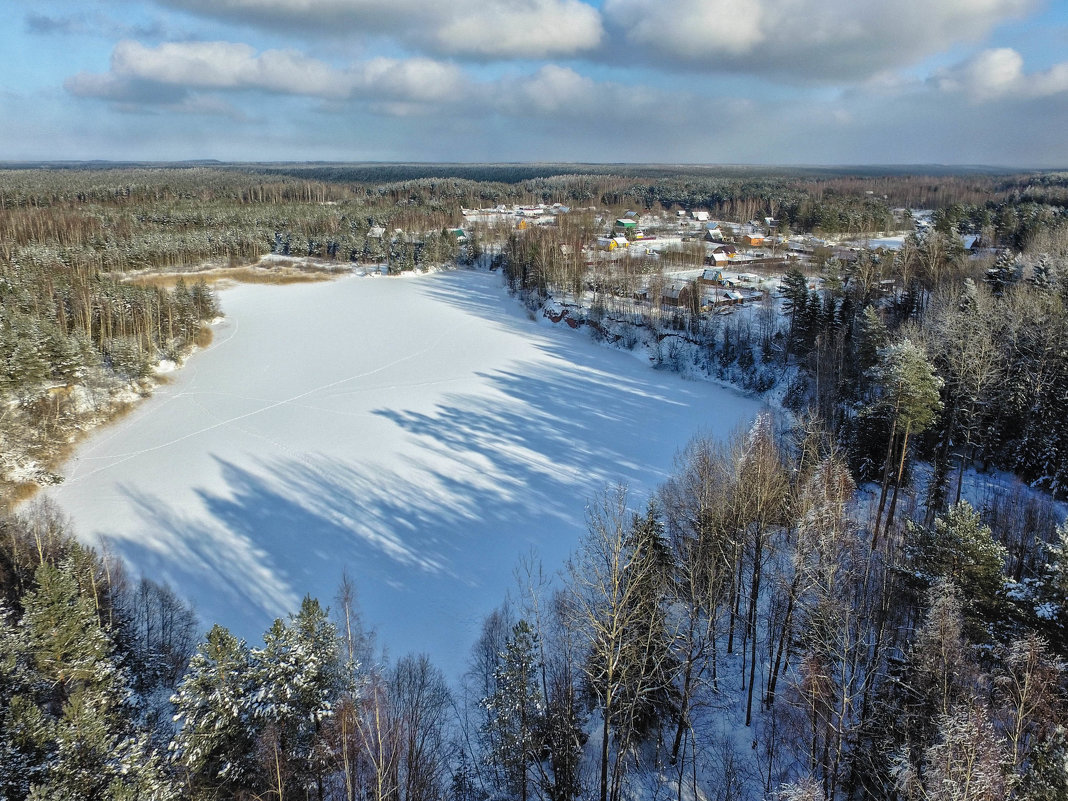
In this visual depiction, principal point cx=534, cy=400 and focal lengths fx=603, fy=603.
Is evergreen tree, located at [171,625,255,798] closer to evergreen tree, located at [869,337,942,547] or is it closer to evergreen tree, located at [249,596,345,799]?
evergreen tree, located at [249,596,345,799]

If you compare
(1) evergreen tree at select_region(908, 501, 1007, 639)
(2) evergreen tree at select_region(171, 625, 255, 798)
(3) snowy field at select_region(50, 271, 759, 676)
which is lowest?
(3) snowy field at select_region(50, 271, 759, 676)

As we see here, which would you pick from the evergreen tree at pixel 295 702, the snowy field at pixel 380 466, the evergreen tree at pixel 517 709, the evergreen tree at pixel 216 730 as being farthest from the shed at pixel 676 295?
the evergreen tree at pixel 216 730

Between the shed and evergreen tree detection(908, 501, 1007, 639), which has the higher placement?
the shed

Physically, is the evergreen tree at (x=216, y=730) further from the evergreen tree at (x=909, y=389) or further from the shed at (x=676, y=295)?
the shed at (x=676, y=295)

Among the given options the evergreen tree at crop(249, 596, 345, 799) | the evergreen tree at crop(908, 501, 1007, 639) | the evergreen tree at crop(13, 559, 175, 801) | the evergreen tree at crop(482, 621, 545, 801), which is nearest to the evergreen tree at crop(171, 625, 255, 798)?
the evergreen tree at crop(249, 596, 345, 799)

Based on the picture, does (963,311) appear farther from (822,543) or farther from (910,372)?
(822,543)

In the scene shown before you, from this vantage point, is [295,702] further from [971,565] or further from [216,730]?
[971,565]

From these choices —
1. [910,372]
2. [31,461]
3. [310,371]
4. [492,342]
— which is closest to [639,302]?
[492,342]

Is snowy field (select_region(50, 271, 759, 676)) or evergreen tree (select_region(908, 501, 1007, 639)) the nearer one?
evergreen tree (select_region(908, 501, 1007, 639))

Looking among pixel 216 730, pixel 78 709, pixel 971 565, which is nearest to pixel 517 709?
pixel 216 730
